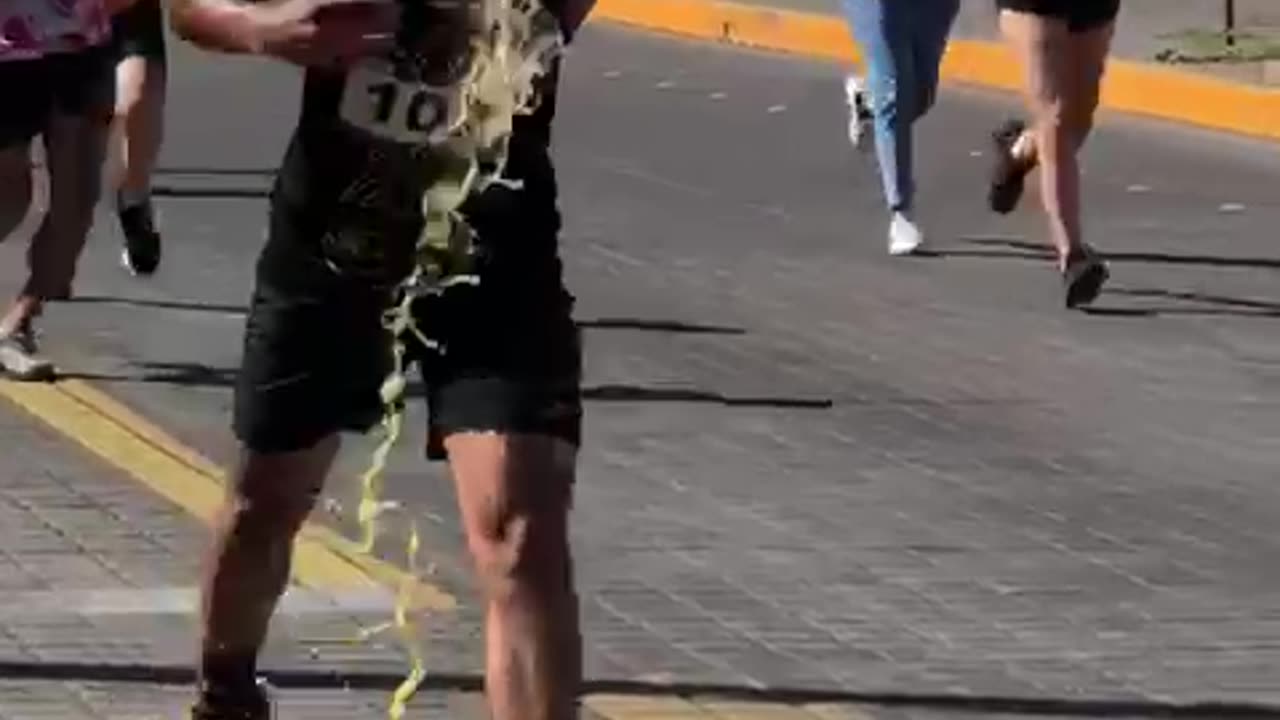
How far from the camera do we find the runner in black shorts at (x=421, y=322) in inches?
200

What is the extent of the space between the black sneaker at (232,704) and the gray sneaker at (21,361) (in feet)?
14.3

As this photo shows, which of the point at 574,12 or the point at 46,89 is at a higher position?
the point at 574,12

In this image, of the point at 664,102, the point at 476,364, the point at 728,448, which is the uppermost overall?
the point at 476,364

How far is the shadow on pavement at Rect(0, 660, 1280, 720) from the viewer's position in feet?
21.5

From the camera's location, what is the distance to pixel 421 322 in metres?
5.15

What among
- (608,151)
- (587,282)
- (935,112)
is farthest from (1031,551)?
(935,112)

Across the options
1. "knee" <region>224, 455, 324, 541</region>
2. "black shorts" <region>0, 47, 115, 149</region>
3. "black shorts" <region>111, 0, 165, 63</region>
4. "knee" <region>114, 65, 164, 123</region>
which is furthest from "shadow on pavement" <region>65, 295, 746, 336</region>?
"knee" <region>224, 455, 324, 541</region>

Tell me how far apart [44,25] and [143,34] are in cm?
256

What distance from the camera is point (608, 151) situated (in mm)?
15781

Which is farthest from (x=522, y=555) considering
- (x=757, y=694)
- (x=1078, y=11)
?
(x=1078, y=11)

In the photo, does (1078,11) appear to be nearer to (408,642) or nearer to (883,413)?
(883,413)

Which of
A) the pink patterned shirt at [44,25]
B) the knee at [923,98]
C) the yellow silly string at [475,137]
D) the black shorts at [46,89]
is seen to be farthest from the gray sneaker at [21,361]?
the yellow silly string at [475,137]

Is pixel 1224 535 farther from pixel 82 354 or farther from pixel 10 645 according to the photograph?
pixel 82 354

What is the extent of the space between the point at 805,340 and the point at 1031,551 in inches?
114
